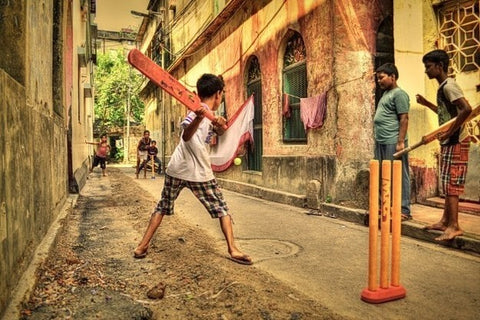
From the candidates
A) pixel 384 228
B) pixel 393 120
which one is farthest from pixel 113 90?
pixel 384 228

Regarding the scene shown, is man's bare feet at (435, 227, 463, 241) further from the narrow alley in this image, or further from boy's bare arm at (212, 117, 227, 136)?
boy's bare arm at (212, 117, 227, 136)

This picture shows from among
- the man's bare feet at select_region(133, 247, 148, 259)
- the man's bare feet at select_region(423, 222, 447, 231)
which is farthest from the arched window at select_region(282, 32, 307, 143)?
the man's bare feet at select_region(133, 247, 148, 259)

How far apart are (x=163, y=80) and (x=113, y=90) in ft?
110

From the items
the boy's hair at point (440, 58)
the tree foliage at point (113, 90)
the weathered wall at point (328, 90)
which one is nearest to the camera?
the boy's hair at point (440, 58)

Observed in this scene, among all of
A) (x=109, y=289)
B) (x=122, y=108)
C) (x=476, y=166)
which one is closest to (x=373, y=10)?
(x=476, y=166)

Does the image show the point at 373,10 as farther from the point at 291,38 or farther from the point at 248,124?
the point at 248,124

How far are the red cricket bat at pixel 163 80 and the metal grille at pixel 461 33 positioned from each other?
426cm

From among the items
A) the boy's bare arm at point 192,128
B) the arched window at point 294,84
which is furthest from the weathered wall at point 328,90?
the boy's bare arm at point 192,128

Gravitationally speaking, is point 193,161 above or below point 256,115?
below

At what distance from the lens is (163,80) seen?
3330 mm

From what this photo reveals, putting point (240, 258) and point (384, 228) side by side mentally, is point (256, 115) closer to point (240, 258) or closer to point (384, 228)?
point (240, 258)

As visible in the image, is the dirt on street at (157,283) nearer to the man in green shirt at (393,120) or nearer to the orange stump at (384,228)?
the orange stump at (384,228)

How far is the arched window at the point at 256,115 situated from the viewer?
9820mm

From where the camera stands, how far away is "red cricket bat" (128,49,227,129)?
10.4 ft
